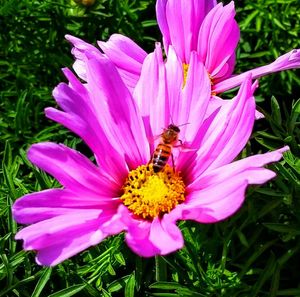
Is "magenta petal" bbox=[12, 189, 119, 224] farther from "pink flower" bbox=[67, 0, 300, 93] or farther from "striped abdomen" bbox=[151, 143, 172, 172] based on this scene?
"pink flower" bbox=[67, 0, 300, 93]

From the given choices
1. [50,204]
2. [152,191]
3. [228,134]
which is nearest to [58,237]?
[50,204]

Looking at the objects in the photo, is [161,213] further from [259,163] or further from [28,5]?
[28,5]

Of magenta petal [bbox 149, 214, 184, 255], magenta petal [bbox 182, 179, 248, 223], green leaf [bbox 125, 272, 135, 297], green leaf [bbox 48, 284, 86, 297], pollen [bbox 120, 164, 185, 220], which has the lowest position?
green leaf [bbox 125, 272, 135, 297]

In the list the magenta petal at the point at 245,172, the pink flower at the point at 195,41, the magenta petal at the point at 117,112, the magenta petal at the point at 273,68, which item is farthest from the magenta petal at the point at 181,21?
the magenta petal at the point at 245,172

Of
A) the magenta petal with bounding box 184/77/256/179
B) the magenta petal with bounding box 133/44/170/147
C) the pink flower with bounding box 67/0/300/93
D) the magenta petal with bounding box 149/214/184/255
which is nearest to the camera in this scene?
the magenta petal with bounding box 149/214/184/255

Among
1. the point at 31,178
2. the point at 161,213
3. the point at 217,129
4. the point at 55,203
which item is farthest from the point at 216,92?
the point at 31,178

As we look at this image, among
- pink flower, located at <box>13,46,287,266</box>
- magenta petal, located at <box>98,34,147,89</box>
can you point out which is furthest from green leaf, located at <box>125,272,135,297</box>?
magenta petal, located at <box>98,34,147,89</box>

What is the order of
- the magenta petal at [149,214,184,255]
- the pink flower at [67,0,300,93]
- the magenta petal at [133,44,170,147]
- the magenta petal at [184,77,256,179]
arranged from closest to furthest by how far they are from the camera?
the magenta petal at [149,214,184,255] → the magenta petal at [184,77,256,179] → the magenta petal at [133,44,170,147] → the pink flower at [67,0,300,93]
